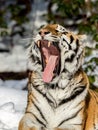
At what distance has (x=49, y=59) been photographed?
4312mm

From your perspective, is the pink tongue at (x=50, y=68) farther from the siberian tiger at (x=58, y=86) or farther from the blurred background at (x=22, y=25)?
the blurred background at (x=22, y=25)

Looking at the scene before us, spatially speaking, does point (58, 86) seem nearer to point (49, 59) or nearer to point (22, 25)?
point (49, 59)

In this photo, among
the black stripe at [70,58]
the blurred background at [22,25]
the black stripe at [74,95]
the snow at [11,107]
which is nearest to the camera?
the black stripe at [70,58]

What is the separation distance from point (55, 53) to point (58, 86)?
31 centimetres

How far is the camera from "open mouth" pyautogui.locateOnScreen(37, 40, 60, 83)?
4.27m

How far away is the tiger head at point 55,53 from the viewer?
425 cm

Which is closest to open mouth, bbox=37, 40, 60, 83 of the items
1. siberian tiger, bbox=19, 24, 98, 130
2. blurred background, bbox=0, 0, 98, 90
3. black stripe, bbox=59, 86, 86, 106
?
siberian tiger, bbox=19, 24, 98, 130

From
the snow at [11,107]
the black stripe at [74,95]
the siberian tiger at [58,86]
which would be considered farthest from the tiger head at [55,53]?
the snow at [11,107]

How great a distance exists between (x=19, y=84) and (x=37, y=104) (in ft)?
10.3

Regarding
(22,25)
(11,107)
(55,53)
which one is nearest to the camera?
(55,53)

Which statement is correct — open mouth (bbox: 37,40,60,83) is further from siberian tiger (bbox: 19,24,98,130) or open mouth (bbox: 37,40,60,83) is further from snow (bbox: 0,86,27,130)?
snow (bbox: 0,86,27,130)

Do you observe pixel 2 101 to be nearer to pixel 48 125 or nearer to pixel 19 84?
pixel 48 125

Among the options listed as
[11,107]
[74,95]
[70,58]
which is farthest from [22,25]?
[70,58]

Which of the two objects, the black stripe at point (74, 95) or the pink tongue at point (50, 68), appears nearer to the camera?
the pink tongue at point (50, 68)
